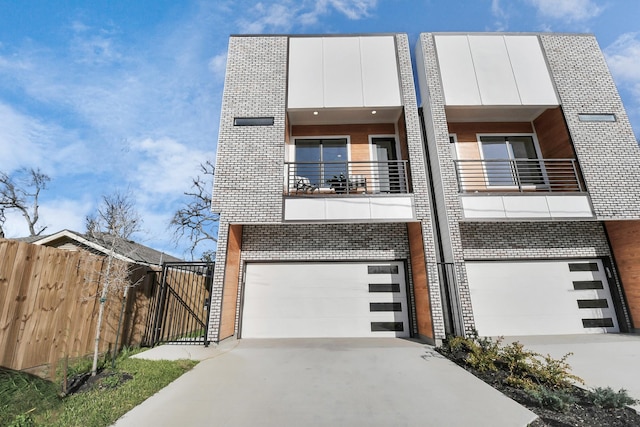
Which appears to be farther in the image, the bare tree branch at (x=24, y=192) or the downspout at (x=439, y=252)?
the bare tree branch at (x=24, y=192)

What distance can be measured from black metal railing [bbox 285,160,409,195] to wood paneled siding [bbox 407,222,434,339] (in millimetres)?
1380

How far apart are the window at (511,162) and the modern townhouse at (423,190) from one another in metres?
0.06

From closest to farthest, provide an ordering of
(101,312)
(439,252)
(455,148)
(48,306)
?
1. (48,306)
2. (101,312)
3. (439,252)
4. (455,148)

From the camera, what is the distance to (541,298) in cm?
725

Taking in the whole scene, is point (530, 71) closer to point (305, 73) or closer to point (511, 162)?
point (511, 162)

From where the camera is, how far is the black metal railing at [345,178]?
25.2 ft

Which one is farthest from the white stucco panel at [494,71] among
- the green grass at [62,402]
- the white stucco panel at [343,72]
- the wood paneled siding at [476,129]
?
the green grass at [62,402]

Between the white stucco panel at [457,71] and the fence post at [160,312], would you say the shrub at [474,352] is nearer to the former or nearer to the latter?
the white stucco panel at [457,71]

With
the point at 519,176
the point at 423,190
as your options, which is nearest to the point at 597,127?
the point at 519,176

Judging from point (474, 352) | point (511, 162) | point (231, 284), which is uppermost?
point (511, 162)

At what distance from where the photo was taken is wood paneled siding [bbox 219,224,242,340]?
21.3ft

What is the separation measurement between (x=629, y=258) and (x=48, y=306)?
1361 centimetres

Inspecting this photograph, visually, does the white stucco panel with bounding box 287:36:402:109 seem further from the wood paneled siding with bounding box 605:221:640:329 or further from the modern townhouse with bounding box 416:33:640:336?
the wood paneled siding with bounding box 605:221:640:329

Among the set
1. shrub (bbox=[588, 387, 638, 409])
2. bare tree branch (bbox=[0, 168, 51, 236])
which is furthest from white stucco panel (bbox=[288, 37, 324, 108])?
bare tree branch (bbox=[0, 168, 51, 236])
